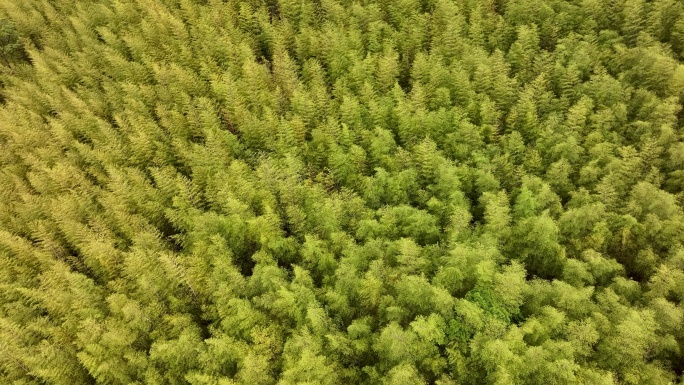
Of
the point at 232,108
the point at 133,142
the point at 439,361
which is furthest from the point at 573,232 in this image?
the point at 133,142

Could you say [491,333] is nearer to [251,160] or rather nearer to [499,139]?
[499,139]

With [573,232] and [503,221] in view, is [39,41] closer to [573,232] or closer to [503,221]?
[503,221]

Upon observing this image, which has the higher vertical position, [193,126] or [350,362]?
[193,126]

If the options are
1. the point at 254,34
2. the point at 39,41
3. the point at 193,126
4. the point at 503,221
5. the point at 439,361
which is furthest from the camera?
the point at 39,41

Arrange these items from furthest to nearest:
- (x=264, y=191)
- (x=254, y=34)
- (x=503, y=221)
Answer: (x=254, y=34) → (x=264, y=191) → (x=503, y=221)

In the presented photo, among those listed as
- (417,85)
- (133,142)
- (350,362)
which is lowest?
(350,362)

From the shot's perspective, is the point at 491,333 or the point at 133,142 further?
the point at 133,142
